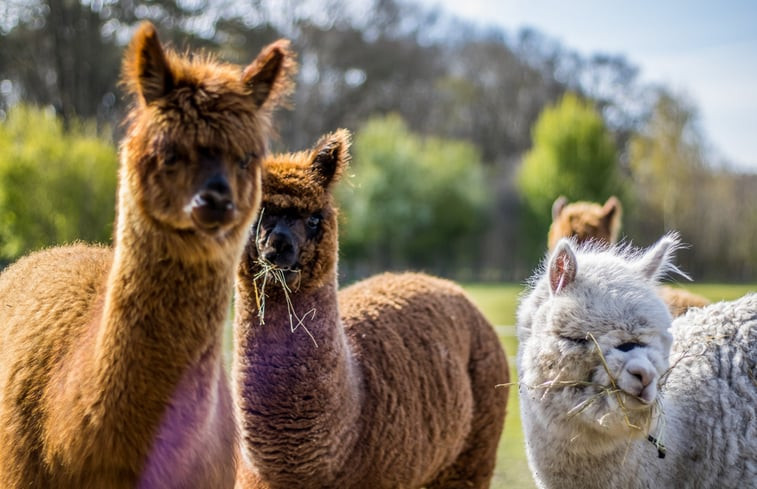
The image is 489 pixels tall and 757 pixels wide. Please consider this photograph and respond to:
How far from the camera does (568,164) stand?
1232 inches

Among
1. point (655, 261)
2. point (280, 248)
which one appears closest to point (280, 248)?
point (280, 248)

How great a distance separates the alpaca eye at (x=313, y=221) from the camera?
367 centimetres

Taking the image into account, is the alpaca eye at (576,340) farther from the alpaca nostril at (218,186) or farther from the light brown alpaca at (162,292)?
the alpaca nostril at (218,186)

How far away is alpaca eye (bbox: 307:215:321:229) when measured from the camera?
367 centimetres

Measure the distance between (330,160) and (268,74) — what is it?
3.82 feet

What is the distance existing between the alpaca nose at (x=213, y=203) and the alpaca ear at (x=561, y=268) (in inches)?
62.4

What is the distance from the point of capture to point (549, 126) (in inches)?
1270

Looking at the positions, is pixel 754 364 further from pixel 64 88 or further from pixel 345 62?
pixel 345 62

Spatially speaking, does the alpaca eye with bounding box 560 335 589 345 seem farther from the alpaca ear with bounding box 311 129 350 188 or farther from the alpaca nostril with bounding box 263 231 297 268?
the alpaca ear with bounding box 311 129 350 188

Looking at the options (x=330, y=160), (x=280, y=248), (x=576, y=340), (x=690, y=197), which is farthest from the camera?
(x=690, y=197)

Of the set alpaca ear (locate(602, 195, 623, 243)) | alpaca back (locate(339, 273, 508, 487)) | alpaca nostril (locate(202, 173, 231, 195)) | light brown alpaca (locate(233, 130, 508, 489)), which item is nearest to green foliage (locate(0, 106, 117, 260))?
alpaca ear (locate(602, 195, 623, 243))

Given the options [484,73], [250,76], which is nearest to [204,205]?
[250,76]

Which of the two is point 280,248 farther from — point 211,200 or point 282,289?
point 211,200

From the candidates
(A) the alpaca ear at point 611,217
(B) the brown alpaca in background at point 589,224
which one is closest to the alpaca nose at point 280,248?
(B) the brown alpaca in background at point 589,224
